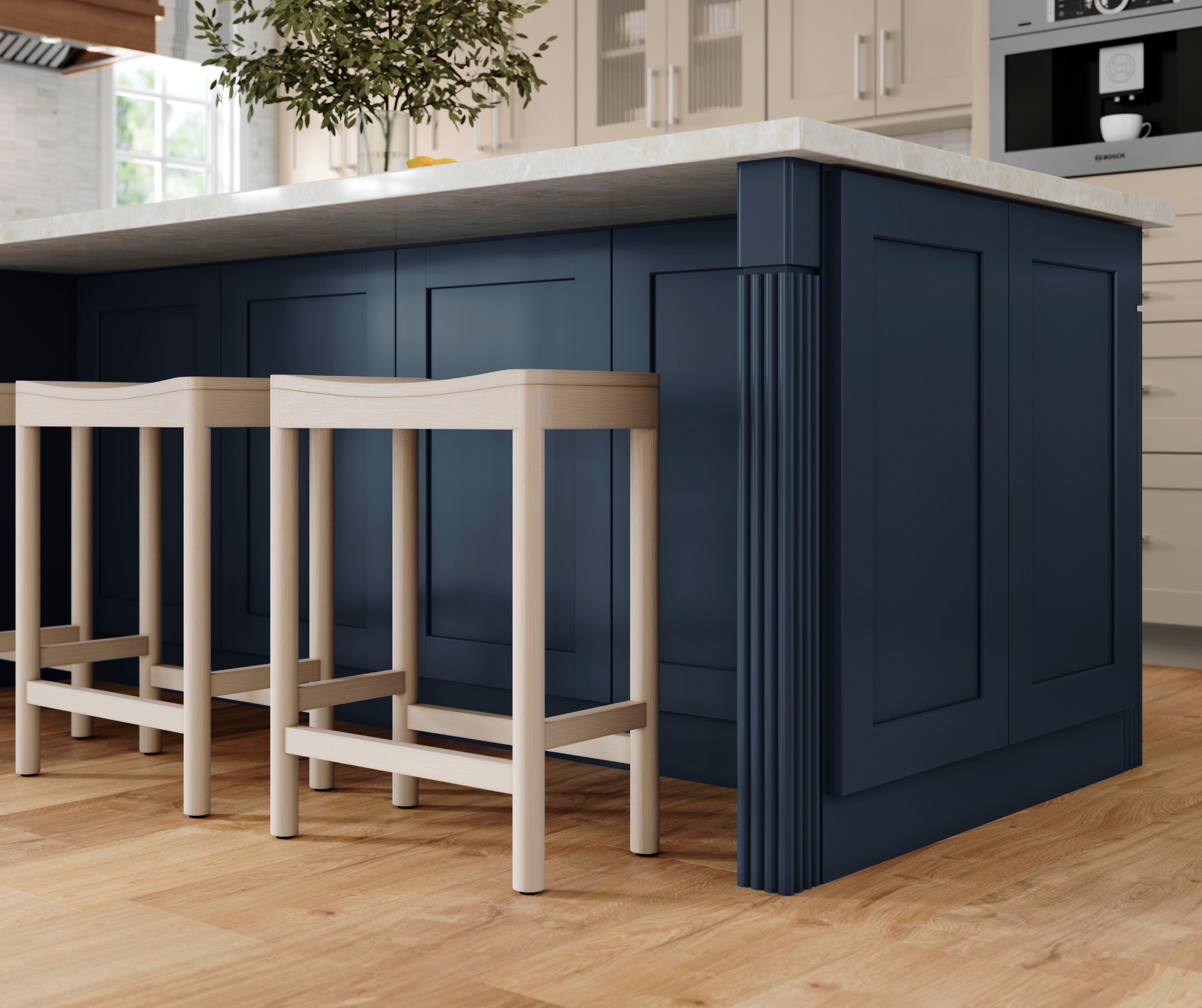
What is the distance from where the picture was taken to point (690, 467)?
2.12m

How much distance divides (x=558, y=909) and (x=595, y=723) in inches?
9.4

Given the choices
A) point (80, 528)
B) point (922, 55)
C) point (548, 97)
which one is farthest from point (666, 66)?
point (80, 528)

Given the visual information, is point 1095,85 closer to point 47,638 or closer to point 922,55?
point 922,55

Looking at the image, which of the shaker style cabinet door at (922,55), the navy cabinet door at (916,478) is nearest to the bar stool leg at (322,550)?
the navy cabinet door at (916,478)

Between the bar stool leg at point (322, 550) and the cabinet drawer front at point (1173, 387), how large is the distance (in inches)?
88.9

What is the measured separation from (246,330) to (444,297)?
0.51 m

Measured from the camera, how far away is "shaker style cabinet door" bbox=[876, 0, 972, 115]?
4125mm

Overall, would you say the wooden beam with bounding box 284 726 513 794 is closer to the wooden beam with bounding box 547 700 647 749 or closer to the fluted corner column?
the wooden beam with bounding box 547 700 647 749

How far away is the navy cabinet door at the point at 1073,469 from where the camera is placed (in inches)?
78.2

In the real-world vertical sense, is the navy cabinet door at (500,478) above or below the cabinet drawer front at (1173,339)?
below

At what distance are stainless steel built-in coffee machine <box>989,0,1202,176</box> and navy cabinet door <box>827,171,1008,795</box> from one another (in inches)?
75.9

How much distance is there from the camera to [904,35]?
13.9 feet

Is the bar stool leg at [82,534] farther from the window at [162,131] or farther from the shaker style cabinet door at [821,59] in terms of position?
the window at [162,131]

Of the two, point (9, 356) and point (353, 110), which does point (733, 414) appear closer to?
point (353, 110)
